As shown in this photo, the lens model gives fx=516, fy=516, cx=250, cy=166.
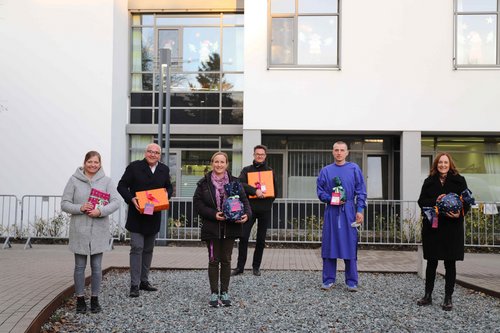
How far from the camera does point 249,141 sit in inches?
516

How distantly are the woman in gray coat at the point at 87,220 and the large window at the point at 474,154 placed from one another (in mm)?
10733

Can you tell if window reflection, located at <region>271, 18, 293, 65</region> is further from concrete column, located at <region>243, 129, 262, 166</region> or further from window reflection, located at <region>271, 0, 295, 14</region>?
concrete column, located at <region>243, 129, 262, 166</region>

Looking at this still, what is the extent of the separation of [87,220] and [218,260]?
59.6 inches

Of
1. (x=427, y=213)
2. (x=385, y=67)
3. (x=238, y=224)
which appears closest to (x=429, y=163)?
(x=385, y=67)

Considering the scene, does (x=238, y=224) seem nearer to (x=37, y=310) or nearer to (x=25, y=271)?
(x=37, y=310)

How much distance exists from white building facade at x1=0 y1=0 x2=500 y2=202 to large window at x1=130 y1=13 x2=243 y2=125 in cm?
4

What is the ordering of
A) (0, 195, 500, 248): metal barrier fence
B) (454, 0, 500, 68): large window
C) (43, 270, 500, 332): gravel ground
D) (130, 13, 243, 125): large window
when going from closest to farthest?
(43, 270, 500, 332): gravel ground → (0, 195, 500, 248): metal barrier fence → (454, 0, 500, 68): large window → (130, 13, 243, 125): large window

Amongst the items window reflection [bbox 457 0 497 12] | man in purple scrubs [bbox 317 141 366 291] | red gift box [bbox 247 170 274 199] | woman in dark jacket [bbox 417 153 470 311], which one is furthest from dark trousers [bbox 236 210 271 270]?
window reflection [bbox 457 0 497 12]

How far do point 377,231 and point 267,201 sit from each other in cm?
465

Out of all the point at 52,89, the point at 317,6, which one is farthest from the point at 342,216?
the point at 52,89

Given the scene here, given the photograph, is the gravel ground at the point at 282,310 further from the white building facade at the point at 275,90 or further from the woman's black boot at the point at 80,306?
the white building facade at the point at 275,90

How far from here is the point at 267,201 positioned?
7.93 meters

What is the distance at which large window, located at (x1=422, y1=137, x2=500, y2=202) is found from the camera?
1416 cm

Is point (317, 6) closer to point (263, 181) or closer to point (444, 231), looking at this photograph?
point (263, 181)
